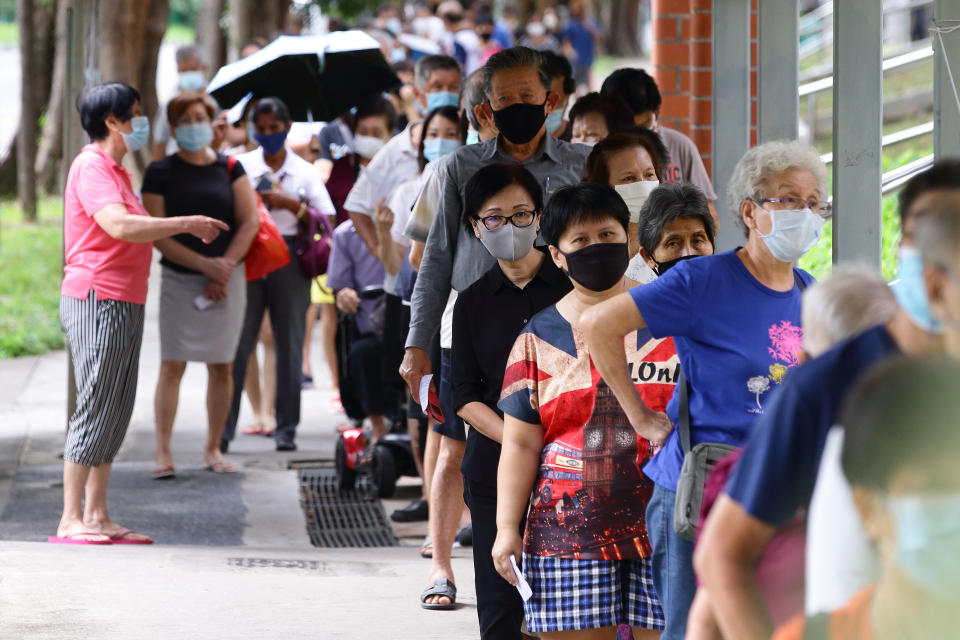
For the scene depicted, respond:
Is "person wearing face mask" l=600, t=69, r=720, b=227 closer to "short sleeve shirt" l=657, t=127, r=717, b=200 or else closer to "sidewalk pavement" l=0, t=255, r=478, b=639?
"short sleeve shirt" l=657, t=127, r=717, b=200

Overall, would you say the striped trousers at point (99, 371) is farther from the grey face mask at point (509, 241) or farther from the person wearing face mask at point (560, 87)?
the grey face mask at point (509, 241)

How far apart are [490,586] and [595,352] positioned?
1.10 meters

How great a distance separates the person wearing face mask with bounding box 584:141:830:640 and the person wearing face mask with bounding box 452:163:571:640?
2.80 feet

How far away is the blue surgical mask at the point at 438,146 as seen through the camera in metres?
7.36

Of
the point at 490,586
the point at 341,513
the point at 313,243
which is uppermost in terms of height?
the point at 313,243

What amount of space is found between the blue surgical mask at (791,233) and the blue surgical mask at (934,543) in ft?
5.03

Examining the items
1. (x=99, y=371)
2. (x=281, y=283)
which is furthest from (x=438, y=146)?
(x=281, y=283)

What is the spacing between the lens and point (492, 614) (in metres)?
4.40

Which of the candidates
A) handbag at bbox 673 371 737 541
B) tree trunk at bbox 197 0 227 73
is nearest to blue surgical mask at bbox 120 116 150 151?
handbag at bbox 673 371 737 541

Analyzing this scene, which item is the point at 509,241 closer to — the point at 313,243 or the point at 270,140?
the point at 313,243

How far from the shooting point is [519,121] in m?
5.25

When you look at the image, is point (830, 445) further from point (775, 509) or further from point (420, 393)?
point (420, 393)

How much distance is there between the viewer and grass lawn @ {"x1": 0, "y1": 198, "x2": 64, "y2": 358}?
13.9m

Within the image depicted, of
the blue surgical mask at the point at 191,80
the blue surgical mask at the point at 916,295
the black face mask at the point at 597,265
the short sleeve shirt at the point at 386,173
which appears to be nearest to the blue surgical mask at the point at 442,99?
the short sleeve shirt at the point at 386,173
